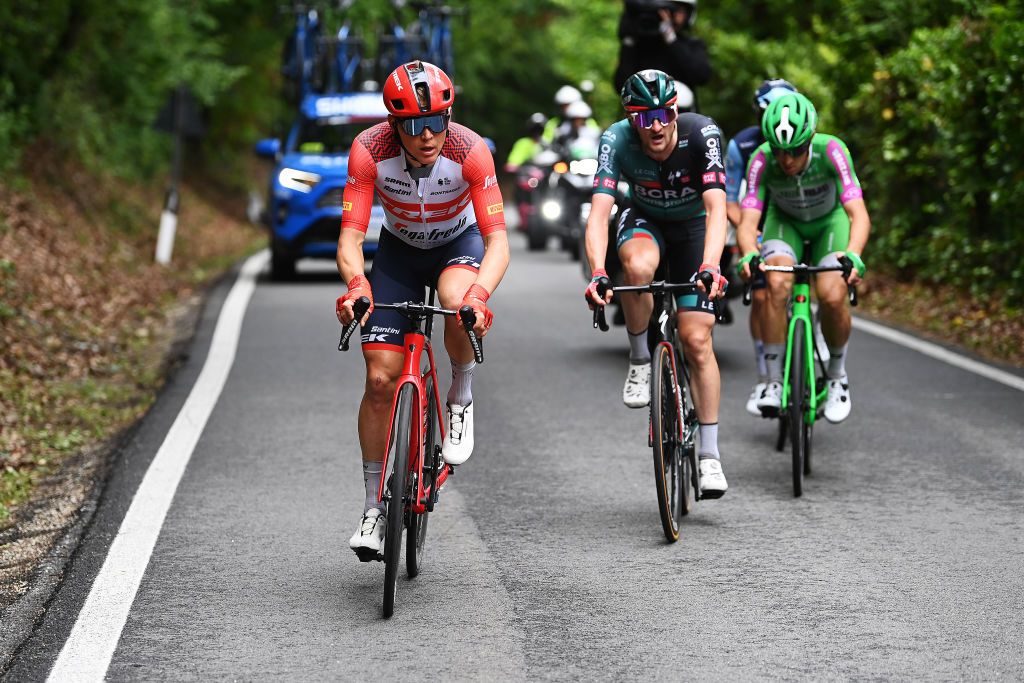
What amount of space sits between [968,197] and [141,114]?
16.2 m

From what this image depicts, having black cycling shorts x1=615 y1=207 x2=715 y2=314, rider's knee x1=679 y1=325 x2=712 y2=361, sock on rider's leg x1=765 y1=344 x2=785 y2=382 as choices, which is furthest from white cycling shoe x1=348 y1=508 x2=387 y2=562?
sock on rider's leg x1=765 y1=344 x2=785 y2=382

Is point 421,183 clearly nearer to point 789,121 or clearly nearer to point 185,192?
point 789,121

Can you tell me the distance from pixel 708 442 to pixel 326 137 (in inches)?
502

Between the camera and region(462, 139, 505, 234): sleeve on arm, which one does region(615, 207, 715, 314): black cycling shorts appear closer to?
region(462, 139, 505, 234): sleeve on arm

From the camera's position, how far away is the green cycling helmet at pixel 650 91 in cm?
691

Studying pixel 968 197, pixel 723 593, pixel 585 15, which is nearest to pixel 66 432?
pixel 723 593

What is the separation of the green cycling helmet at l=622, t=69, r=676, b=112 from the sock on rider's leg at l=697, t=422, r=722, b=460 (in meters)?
1.41

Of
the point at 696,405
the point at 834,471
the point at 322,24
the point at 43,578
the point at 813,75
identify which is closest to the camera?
the point at 43,578

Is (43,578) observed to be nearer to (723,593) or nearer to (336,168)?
(723,593)

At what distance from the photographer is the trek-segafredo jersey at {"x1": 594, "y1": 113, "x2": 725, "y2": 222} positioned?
7.16 meters

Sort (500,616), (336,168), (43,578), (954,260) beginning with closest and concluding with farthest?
(500,616) < (43,578) < (954,260) < (336,168)

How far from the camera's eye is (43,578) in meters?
6.07

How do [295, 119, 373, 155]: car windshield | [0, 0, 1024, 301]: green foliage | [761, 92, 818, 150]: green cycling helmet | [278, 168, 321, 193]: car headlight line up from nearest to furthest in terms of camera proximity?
[761, 92, 818, 150]: green cycling helmet
[0, 0, 1024, 301]: green foliage
[278, 168, 321, 193]: car headlight
[295, 119, 373, 155]: car windshield

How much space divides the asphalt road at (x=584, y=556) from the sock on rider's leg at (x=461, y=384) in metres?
0.64
